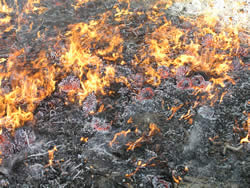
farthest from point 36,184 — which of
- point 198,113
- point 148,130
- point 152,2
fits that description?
point 152,2

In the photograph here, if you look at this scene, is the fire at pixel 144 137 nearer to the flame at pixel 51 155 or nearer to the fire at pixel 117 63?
the fire at pixel 117 63

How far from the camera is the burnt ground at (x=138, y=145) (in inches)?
118

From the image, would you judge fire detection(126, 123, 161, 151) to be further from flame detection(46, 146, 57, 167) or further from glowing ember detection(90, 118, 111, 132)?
flame detection(46, 146, 57, 167)

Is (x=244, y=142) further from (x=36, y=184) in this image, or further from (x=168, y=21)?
(x=168, y=21)

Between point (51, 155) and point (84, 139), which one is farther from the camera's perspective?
point (84, 139)

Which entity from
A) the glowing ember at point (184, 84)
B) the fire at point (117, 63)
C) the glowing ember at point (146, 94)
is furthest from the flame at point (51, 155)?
the glowing ember at point (184, 84)

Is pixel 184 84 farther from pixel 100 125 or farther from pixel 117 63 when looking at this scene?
pixel 100 125

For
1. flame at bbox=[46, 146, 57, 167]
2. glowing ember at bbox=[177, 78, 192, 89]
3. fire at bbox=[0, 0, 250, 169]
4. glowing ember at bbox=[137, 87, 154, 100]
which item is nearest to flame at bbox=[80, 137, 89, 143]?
fire at bbox=[0, 0, 250, 169]

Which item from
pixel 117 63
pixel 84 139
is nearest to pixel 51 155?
pixel 84 139

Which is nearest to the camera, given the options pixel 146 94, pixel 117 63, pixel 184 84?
pixel 146 94

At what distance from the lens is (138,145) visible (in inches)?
131

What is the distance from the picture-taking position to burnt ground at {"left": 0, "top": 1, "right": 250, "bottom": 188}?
3002 millimetres

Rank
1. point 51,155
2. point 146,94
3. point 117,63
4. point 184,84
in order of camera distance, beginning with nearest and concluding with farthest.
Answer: point 51,155, point 146,94, point 184,84, point 117,63

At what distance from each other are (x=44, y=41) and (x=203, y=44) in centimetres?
323
